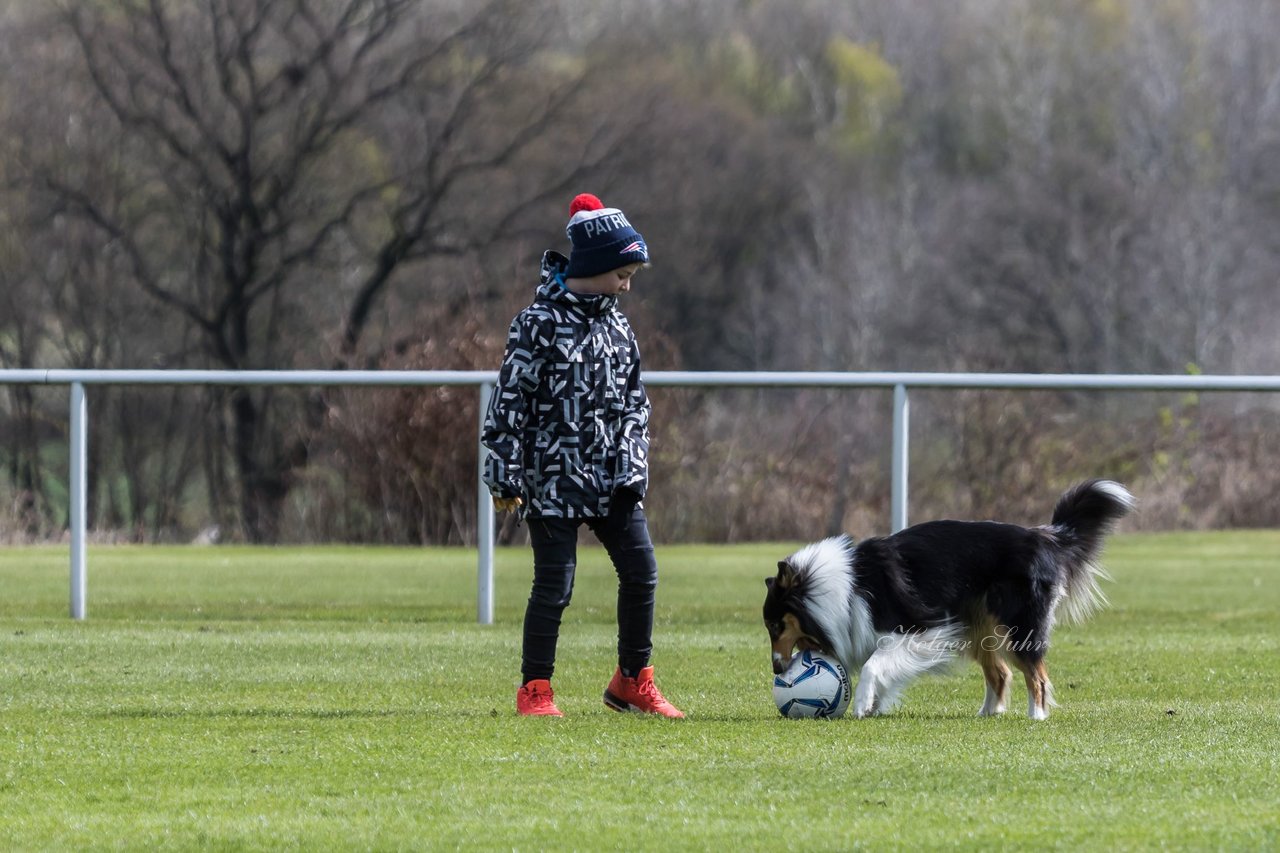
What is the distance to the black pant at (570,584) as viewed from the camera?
696 centimetres

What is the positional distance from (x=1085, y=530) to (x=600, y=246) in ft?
7.38

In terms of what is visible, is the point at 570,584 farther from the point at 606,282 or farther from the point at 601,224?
the point at 601,224

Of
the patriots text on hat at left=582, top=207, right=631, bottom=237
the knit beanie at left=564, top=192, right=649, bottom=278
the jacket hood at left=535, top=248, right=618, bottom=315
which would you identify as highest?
the patriots text on hat at left=582, top=207, right=631, bottom=237

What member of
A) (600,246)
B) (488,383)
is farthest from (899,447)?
(600,246)

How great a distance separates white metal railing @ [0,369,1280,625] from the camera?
422 inches

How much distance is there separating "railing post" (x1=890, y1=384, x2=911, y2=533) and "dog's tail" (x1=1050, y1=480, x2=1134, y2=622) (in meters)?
3.33

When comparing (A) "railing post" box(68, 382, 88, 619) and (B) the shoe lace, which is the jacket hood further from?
(A) "railing post" box(68, 382, 88, 619)

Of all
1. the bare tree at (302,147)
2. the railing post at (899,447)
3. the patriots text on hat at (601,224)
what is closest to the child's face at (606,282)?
the patriots text on hat at (601,224)

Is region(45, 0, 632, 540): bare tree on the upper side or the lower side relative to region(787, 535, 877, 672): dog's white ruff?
upper

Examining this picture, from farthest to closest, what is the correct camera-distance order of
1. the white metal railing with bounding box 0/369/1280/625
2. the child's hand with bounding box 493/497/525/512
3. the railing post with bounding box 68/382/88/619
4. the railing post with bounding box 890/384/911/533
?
1. the railing post with bounding box 68/382/88/619
2. the railing post with bounding box 890/384/911/533
3. the white metal railing with bounding box 0/369/1280/625
4. the child's hand with bounding box 493/497/525/512

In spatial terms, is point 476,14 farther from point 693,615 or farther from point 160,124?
point 693,615

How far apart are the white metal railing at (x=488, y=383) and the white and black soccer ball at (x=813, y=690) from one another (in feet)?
12.5

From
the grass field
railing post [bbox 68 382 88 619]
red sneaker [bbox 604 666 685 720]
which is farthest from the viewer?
railing post [bbox 68 382 88 619]

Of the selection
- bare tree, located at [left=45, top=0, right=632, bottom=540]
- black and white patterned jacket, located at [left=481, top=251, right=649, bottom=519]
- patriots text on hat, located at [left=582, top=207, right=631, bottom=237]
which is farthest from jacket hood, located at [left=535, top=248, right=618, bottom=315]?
bare tree, located at [left=45, top=0, right=632, bottom=540]
